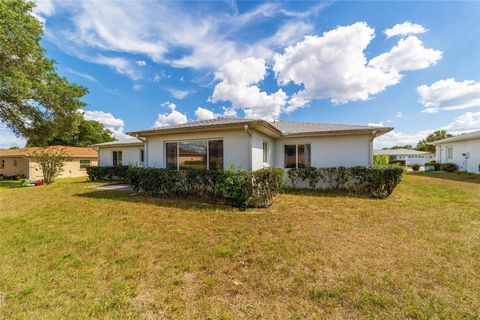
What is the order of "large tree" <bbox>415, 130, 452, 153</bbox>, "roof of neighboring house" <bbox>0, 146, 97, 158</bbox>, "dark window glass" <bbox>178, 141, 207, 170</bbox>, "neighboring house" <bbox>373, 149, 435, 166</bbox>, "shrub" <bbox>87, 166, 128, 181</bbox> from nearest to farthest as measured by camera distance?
"dark window glass" <bbox>178, 141, 207, 170</bbox>, "shrub" <bbox>87, 166, 128, 181</bbox>, "roof of neighboring house" <bbox>0, 146, 97, 158</bbox>, "neighboring house" <bbox>373, 149, 435, 166</bbox>, "large tree" <bbox>415, 130, 452, 153</bbox>

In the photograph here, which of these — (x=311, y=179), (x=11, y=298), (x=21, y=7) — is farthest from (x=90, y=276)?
(x=21, y=7)

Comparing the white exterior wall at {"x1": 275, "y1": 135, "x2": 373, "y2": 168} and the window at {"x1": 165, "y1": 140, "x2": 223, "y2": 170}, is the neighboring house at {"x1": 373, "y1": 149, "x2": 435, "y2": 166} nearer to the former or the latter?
the white exterior wall at {"x1": 275, "y1": 135, "x2": 373, "y2": 168}

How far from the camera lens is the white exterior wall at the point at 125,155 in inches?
632

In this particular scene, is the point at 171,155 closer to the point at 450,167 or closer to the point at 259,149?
the point at 259,149

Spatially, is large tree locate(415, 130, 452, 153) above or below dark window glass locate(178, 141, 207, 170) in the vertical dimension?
above

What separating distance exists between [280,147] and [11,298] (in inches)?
395

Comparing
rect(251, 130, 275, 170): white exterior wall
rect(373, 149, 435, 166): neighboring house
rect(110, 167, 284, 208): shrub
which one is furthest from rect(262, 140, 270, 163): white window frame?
rect(373, 149, 435, 166): neighboring house

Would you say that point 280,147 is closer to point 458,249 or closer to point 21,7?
point 458,249

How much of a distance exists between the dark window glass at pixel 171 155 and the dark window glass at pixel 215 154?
5.96 ft

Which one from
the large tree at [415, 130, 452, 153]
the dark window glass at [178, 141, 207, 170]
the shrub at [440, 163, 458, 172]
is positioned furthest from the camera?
the large tree at [415, 130, 452, 153]

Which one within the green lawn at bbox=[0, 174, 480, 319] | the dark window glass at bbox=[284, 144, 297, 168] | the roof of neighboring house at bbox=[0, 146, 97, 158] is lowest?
the green lawn at bbox=[0, 174, 480, 319]

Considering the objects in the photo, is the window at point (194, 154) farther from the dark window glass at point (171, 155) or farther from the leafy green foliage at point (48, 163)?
the leafy green foliage at point (48, 163)

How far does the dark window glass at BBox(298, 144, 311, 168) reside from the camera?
1037 cm

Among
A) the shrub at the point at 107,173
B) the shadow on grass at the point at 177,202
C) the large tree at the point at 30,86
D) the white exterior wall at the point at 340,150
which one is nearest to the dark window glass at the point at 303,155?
the white exterior wall at the point at 340,150
